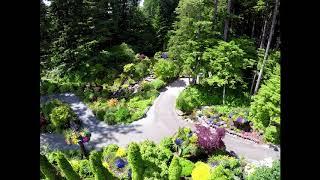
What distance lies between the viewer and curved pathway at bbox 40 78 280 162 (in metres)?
19.0

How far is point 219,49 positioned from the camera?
24.0m

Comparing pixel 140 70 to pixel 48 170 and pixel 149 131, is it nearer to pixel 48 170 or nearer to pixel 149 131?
pixel 149 131

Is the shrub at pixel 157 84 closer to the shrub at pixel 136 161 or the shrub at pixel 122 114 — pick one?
the shrub at pixel 122 114

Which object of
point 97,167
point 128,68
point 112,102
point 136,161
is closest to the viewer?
point 97,167

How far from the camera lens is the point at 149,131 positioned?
22078 millimetres

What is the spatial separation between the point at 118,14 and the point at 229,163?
25764 mm

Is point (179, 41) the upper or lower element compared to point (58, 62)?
upper

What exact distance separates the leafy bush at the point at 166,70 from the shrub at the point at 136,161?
1511cm

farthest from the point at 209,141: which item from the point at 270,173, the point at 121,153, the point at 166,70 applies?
the point at 166,70

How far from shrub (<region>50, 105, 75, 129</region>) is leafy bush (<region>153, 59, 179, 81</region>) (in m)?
8.64

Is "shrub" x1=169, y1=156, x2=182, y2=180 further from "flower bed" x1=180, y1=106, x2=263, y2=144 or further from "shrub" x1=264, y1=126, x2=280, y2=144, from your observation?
"flower bed" x1=180, y1=106, x2=263, y2=144

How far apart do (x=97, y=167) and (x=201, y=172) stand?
454cm
